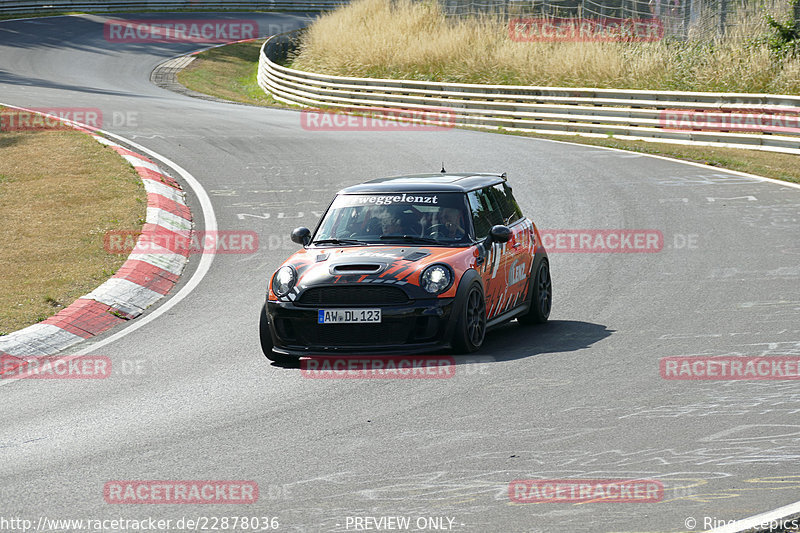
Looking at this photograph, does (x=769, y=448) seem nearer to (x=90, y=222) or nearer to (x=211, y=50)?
(x=90, y=222)

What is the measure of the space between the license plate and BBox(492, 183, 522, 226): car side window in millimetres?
2444

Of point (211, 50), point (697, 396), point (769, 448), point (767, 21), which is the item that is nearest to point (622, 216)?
point (697, 396)

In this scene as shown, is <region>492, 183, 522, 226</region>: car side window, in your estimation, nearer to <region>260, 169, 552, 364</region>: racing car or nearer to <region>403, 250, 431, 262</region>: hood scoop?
<region>260, 169, 552, 364</region>: racing car

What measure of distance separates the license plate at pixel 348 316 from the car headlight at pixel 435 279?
47cm

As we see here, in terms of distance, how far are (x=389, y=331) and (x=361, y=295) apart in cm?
39

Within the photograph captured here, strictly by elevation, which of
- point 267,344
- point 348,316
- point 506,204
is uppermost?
point 506,204

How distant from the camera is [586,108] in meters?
26.7

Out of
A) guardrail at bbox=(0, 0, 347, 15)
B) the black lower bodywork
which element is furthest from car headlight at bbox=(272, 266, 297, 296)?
guardrail at bbox=(0, 0, 347, 15)

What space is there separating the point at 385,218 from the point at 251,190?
9353 millimetres

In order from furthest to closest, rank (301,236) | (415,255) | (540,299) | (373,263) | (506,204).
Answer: (506,204) → (540,299) → (301,236) → (415,255) → (373,263)

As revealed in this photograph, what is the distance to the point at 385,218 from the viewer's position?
10.1 meters

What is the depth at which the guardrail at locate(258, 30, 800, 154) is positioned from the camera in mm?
23000

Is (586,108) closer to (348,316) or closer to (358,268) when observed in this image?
(358,268)

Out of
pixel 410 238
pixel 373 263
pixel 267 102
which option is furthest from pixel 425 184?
pixel 267 102
